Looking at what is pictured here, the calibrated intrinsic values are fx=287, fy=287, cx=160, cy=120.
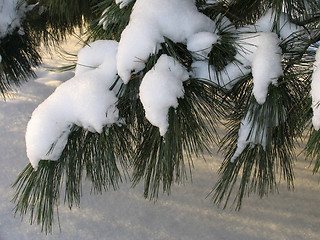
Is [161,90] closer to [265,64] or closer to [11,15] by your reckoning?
[265,64]

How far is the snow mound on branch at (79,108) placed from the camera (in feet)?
1.27

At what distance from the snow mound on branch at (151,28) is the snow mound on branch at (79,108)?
0.04 meters

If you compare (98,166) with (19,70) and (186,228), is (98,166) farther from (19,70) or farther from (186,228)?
(186,228)

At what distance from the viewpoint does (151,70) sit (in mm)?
371

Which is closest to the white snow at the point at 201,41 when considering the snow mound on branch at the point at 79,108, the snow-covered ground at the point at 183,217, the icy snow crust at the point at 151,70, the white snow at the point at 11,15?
the icy snow crust at the point at 151,70

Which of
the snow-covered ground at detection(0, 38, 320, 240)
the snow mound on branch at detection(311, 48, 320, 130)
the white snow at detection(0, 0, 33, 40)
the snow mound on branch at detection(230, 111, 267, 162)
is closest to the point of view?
the snow mound on branch at detection(311, 48, 320, 130)

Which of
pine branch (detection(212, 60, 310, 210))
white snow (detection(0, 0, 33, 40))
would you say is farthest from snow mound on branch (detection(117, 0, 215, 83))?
white snow (detection(0, 0, 33, 40))

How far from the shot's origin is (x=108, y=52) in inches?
16.3

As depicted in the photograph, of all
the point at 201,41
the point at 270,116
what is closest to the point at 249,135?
the point at 270,116

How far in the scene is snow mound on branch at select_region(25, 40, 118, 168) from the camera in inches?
15.3

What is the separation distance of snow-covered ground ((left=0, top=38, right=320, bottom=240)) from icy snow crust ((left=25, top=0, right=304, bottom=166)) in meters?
0.63

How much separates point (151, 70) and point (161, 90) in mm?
32

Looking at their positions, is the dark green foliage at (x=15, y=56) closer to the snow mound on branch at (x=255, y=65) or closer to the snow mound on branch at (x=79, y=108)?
the snow mound on branch at (x=79, y=108)

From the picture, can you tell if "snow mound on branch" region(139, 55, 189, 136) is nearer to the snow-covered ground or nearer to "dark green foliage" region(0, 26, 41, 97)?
"dark green foliage" region(0, 26, 41, 97)
